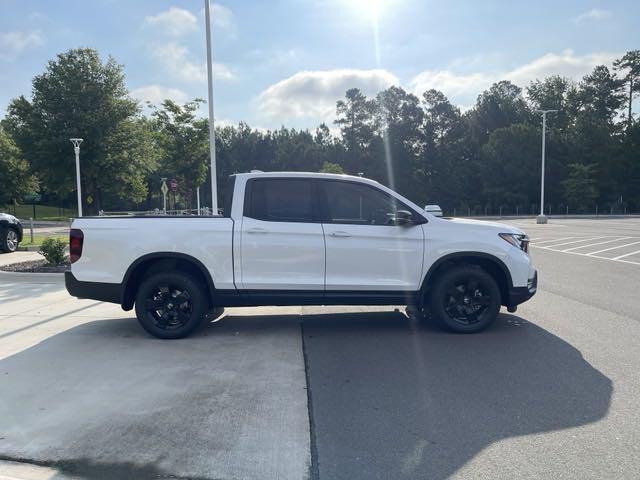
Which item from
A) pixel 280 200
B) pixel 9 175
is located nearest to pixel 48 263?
pixel 280 200

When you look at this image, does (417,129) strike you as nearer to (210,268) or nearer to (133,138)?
(133,138)

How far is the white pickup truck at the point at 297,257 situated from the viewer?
235 inches

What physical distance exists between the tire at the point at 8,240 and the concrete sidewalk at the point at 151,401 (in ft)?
29.7

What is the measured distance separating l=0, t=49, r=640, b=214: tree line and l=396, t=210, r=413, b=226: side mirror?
23663mm

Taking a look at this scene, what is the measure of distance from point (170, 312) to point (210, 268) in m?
0.79

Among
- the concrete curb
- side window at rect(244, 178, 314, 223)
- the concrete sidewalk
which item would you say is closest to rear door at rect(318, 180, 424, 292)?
side window at rect(244, 178, 314, 223)

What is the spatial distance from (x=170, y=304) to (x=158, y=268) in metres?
0.47

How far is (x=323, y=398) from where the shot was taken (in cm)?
427

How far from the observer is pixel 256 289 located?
237 inches

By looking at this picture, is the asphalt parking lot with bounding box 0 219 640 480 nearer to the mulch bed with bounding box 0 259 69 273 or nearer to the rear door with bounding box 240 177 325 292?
the rear door with bounding box 240 177 325 292

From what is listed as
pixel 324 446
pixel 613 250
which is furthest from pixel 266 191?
pixel 613 250

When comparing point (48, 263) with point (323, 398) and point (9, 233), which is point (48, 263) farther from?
point (323, 398)

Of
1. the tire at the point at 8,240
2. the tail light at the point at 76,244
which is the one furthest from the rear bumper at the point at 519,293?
the tire at the point at 8,240

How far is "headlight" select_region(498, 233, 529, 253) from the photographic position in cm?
620
